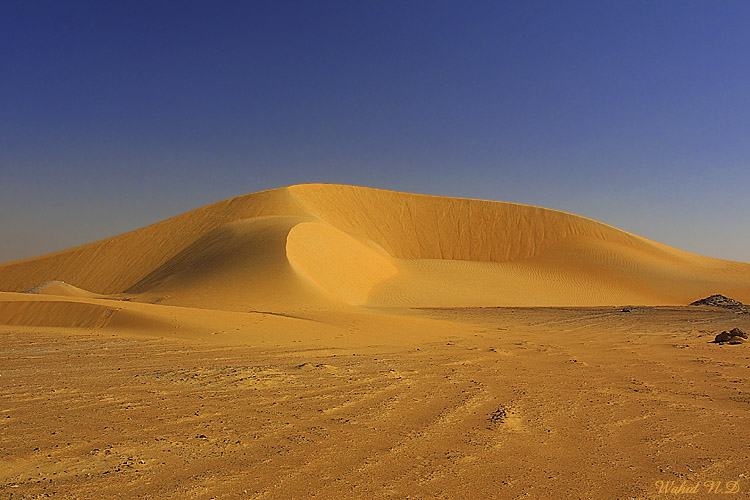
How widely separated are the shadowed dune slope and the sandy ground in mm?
11998

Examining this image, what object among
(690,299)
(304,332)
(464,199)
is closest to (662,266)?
(690,299)

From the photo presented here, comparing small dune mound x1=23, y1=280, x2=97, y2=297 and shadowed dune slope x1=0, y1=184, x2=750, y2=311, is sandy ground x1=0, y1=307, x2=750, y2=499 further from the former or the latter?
small dune mound x1=23, y1=280, x2=97, y2=297

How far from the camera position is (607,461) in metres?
3.79

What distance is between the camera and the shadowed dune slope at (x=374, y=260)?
78.9 feet

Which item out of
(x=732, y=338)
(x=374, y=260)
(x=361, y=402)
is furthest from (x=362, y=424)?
(x=374, y=260)

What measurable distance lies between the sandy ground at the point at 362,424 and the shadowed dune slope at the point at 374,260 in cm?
1200

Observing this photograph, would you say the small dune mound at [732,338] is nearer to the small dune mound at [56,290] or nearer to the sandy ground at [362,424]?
the sandy ground at [362,424]

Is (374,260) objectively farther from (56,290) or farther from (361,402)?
(361,402)

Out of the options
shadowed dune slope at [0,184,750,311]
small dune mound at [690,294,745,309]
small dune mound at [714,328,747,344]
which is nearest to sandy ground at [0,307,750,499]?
small dune mound at [714,328,747,344]

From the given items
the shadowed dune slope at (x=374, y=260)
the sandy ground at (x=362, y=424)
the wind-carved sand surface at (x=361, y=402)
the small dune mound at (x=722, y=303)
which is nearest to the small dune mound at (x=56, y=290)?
the shadowed dune slope at (x=374, y=260)

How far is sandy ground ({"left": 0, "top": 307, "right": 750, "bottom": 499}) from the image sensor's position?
332 cm

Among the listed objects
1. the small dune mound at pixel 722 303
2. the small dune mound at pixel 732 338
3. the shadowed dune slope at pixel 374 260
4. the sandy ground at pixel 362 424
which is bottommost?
the sandy ground at pixel 362 424

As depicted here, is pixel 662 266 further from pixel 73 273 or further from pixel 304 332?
pixel 73 273

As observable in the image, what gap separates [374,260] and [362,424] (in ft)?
94.0
